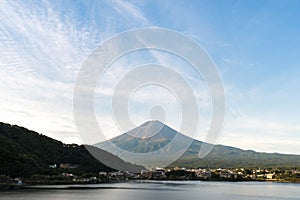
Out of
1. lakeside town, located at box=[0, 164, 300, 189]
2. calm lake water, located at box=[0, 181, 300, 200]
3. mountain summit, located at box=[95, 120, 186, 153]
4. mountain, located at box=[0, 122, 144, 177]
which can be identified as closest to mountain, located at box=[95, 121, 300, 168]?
mountain summit, located at box=[95, 120, 186, 153]

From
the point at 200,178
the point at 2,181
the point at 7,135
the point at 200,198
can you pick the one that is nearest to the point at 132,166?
the point at 200,178

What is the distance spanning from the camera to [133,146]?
60.6 m

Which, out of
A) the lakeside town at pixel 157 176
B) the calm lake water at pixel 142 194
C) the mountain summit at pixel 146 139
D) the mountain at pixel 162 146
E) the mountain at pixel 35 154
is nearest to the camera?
the calm lake water at pixel 142 194

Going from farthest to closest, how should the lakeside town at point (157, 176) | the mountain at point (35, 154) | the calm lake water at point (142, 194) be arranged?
the lakeside town at point (157, 176) < the mountain at point (35, 154) < the calm lake water at point (142, 194)

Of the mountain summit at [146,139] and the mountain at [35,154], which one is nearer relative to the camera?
the mountain at [35,154]

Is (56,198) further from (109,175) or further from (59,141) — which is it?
(59,141)

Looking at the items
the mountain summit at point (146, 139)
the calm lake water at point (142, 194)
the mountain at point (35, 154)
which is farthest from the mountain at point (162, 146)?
the calm lake water at point (142, 194)

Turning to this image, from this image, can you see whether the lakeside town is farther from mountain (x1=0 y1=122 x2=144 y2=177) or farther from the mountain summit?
the mountain summit

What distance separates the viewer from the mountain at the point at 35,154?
2298 centimetres

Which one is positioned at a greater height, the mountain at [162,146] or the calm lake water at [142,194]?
the mountain at [162,146]

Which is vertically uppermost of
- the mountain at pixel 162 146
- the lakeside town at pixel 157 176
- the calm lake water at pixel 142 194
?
the mountain at pixel 162 146

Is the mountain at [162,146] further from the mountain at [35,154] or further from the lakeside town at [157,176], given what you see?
the mountain at [35,154]

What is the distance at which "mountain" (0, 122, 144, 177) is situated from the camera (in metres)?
23.0

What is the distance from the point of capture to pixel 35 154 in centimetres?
2791
